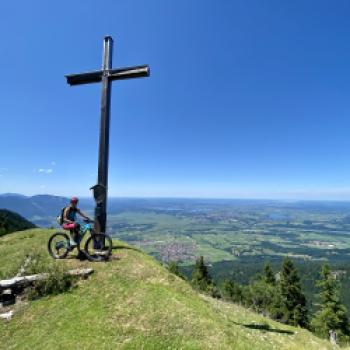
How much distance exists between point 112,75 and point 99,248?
25.2 ft

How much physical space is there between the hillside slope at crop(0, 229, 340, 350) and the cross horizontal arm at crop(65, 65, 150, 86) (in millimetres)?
8214

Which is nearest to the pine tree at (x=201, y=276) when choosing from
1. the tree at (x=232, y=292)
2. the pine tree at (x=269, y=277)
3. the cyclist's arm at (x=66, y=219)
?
the tree at (x=232, y=292)

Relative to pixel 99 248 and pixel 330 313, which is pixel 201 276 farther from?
pixel 99 248

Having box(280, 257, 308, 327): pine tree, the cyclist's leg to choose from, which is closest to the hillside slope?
the cyclist's leg

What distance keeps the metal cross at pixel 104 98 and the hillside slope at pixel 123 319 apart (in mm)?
2575

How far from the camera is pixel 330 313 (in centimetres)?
3603

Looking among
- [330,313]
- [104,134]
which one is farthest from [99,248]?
[330,313]

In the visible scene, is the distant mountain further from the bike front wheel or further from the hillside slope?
the hillside slope

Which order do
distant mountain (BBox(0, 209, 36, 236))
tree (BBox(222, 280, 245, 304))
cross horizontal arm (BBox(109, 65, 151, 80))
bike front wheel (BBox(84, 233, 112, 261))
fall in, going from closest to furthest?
1. bike front wheel (BBox(84, 233, 112, 261))
2. cross horizontal arm (BBox(109, 65, 151, 80))
3. distant mountain (BBox(0, 209, 36, 236))
4. tree (BBox(222, 280, 245, 304))

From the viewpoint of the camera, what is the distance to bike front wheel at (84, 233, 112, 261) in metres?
10.7

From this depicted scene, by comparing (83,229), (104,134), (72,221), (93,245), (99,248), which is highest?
(104,134)

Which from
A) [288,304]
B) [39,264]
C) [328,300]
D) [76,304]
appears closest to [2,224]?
[39,264]

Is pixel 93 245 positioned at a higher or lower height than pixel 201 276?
higher

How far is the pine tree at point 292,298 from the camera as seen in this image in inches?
1649
